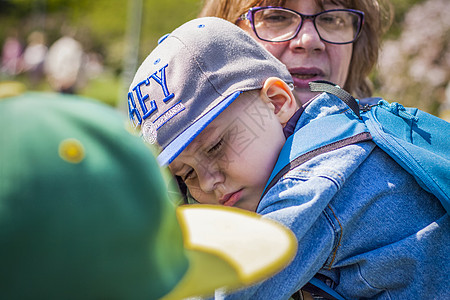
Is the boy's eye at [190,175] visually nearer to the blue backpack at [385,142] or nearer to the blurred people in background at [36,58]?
the blue backpack at [385,142]

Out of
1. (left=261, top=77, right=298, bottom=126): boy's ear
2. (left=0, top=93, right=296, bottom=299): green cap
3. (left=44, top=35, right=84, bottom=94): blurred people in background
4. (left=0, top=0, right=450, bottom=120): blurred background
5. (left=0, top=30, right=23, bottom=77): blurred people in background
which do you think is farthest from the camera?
(left=0, top=30, right=23, bottom=77): blurred people in background

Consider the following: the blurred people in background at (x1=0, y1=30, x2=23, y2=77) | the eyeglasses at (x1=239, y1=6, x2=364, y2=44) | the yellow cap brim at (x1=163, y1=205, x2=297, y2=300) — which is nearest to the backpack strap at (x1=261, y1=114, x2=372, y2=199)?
the yellow cap brim at (x1=163, y1=205, x2=297, y2=300)

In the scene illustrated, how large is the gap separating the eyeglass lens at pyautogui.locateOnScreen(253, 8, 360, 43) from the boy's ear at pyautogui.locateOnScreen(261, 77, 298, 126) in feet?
1.88

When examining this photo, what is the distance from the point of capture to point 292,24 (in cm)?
242

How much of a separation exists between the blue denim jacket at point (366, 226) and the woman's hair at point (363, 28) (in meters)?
1.24

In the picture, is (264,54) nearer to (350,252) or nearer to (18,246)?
(350,252)

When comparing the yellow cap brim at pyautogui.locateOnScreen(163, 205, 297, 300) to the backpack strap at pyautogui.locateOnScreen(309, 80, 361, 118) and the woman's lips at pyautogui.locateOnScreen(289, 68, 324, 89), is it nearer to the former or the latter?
the backpack strap at pyautogui.locateOnScreen(309, 80, 361, 118)

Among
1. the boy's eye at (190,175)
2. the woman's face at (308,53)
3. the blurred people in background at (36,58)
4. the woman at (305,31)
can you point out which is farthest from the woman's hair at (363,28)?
the blurred people in background at (36,58)

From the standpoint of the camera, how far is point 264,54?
1904 millimetres

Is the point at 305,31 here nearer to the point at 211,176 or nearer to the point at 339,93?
the point at 339,93

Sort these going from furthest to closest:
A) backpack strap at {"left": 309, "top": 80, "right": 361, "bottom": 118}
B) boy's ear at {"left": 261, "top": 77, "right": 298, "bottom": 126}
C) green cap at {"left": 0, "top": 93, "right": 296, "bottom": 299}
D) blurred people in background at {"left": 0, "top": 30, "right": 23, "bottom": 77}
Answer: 1. blurred people in background at {"left": 0, "top": 30, "right": 23, "bottom": 77}
2. boy's ear at {"left": 261, "top": 77, "right": 298, "bottom": 126}
3. backpack strap at {"left": 309, "top": 80, "right": 361, "bottom": 118}
4. green cap at {"left": 0, "top": 93, "right": 296, "bottom": 299}

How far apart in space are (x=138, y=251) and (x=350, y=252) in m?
0.91

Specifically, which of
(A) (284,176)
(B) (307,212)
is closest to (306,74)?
(A) (284,176)

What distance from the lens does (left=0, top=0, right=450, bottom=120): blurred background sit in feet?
29.1
